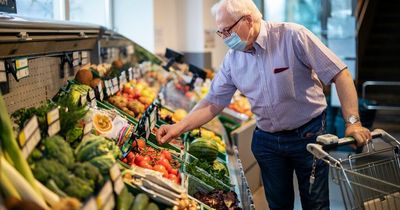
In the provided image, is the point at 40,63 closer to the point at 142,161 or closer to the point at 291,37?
the point at 142,161

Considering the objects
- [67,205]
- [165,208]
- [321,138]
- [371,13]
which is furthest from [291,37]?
[371,13]

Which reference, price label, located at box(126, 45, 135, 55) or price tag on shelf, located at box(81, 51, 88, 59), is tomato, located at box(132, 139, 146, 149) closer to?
price tag on shelf, located at box(81, 51, 88, 59)

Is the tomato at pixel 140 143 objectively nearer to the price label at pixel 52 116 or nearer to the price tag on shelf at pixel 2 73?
the price tag on shelf at pixel 2 73

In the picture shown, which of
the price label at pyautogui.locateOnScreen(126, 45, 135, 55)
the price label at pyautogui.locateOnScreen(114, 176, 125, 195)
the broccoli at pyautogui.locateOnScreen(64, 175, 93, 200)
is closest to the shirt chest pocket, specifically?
the price label at pyautogui.locateOnScreen(114, 176, 125, 195)

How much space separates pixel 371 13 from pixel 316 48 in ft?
27.3

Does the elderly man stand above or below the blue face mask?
below

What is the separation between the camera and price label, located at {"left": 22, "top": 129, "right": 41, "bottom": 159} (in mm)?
1604

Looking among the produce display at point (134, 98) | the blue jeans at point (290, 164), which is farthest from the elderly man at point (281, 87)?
the produce display at point (134, 98)

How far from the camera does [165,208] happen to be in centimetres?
199

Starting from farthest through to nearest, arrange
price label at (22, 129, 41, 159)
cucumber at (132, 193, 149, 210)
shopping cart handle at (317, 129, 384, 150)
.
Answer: shopping cart handle at (317, 129, 384, 150), cucumber at (132, 193, 149, 210), price label at (22, 129, 41, 159)

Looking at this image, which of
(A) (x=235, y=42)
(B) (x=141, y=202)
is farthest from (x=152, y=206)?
(A) (x=235, y=42)

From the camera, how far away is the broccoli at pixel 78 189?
1.59 m

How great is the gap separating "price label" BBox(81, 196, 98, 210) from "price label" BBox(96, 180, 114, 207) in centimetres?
6

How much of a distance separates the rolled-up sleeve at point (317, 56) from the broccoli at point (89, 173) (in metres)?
1.48
